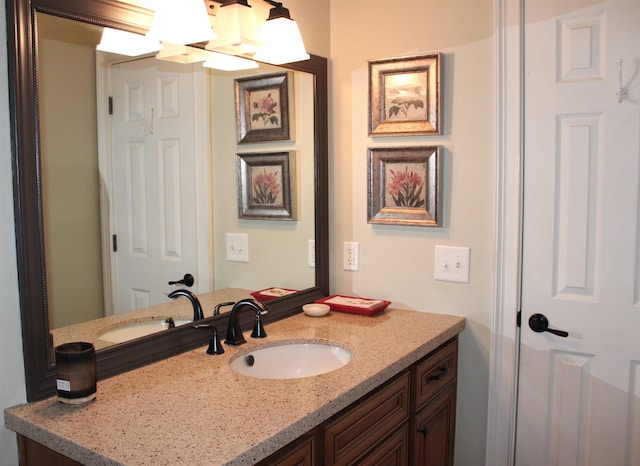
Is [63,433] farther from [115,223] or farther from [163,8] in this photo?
[163,8]

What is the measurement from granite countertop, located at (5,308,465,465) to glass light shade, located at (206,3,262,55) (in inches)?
37.9

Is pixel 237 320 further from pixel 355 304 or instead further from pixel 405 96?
pixel 405 96

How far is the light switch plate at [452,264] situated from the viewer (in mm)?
2152

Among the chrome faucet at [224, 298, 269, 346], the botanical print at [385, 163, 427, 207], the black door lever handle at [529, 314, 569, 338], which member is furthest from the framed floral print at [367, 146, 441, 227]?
the chrome faucet at [224, 298, 269, 346]

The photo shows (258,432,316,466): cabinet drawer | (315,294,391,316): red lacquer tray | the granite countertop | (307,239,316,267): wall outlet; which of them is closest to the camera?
the granite countertop

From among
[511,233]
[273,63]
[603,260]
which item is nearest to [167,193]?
[273,63]

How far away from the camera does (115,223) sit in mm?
1560

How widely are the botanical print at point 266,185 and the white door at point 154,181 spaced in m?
0.27

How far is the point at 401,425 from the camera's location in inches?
70.1

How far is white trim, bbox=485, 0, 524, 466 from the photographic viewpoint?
1995 millimetres

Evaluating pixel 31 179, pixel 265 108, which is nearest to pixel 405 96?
pixel 265 108

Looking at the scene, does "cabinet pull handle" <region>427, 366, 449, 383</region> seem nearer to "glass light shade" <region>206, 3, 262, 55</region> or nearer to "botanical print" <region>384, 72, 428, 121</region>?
"botanical print" <region>384, 72, 428, 121</region>

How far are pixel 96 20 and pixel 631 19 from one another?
1605 millimetres

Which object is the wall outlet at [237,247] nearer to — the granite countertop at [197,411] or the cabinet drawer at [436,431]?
the granite countertop at [197,411]
